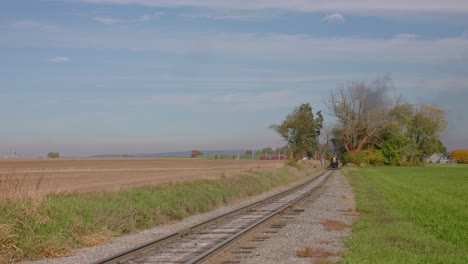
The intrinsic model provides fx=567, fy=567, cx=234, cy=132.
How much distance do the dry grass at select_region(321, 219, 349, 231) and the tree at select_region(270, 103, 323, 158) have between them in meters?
79.2

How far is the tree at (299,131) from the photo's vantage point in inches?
3895

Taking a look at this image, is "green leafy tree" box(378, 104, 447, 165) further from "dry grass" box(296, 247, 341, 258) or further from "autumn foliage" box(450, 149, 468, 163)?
"dry grass" box(296, 247, 341, 258)

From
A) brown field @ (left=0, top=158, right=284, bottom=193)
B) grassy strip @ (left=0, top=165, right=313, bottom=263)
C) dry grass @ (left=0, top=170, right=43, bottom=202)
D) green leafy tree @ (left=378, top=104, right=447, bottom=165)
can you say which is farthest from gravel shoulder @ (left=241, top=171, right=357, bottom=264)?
green leafy tree @ (left=378, top=104, right=447, bottom=165)

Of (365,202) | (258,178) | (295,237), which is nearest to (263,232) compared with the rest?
(295,237)

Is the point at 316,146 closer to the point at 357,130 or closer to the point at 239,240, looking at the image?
the point at 357,130

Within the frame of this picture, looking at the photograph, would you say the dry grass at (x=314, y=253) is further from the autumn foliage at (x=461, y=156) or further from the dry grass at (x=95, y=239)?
the autumn foliage at (x=461, y=156)

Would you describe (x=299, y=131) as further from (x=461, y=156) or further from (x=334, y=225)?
(x=461, y=156)

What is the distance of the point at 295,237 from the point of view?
49.7 ft

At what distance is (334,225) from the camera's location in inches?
704

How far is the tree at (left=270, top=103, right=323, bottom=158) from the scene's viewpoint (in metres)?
98.9

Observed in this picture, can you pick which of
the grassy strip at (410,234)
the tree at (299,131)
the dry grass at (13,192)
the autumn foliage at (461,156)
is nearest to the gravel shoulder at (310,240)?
the grassy strip at (410,234)

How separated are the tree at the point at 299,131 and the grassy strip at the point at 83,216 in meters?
73.8

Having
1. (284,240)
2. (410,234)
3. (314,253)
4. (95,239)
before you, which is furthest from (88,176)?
(314,253)

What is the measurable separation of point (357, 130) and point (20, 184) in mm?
104896
